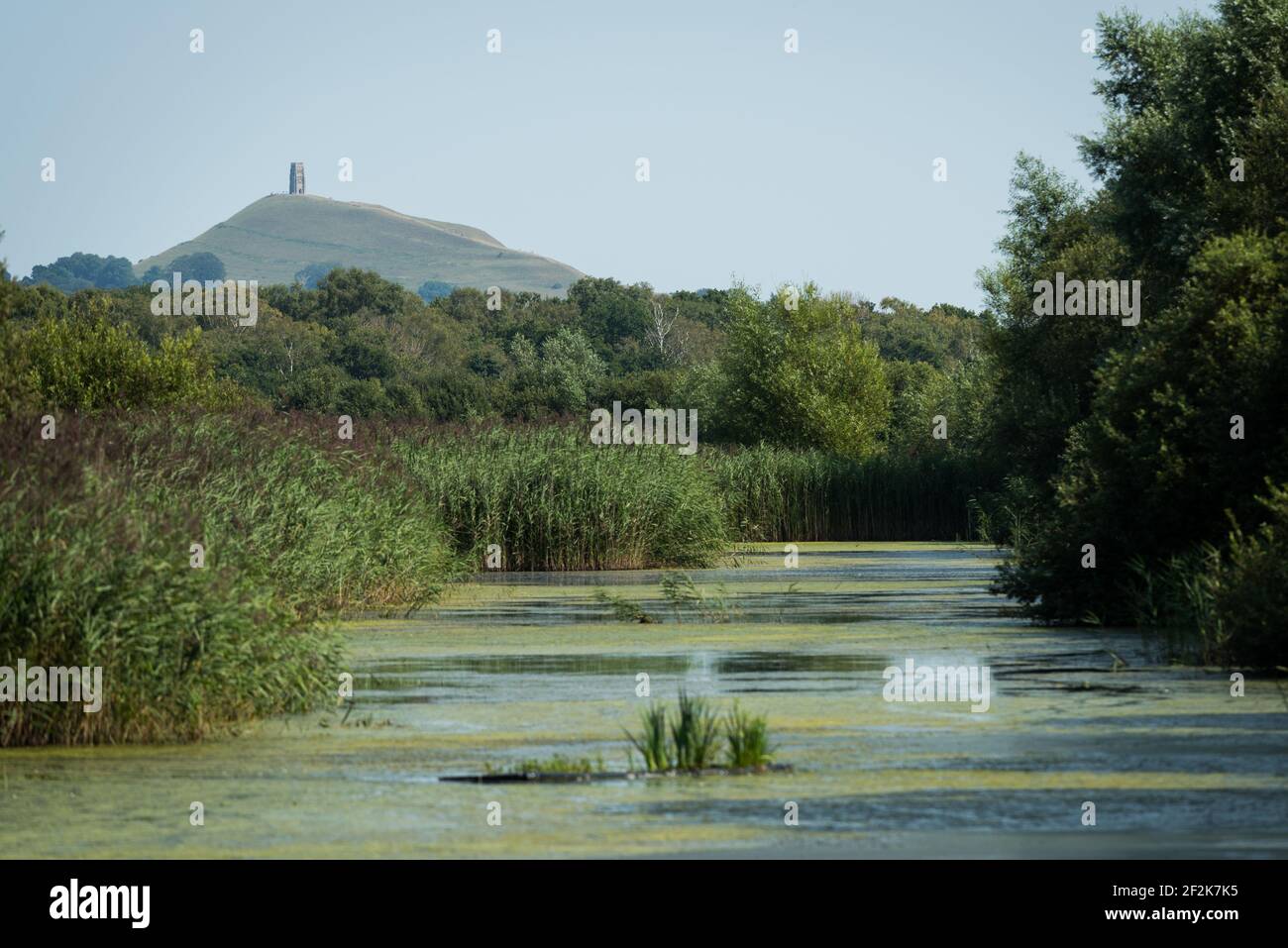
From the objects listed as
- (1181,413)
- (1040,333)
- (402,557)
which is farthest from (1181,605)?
(1040,333)

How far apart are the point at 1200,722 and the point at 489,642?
858cm

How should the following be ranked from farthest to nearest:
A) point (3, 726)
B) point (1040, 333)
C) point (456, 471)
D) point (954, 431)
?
point (954, 431) → point (1040, 333) → point (456, 471) → point (3, 726)

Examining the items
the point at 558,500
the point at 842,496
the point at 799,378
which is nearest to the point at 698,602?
the point at 558,500

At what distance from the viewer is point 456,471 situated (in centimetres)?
3378

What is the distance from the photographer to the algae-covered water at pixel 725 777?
10188 millimetres

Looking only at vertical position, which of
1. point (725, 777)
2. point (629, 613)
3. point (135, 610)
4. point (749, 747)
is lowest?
point (725, 777)

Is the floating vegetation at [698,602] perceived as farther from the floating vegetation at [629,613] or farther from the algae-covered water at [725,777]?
the algae-covered water at [725,777]

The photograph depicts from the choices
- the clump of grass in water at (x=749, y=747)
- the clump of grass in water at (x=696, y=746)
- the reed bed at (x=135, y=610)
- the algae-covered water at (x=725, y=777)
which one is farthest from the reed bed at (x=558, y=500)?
the clump of grass in water at (x=749, y=747)

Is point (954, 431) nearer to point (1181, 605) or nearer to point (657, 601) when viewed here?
point (657, 601)

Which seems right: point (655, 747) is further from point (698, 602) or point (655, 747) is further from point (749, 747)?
point (698, 602)

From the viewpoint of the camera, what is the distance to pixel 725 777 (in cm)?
1209
